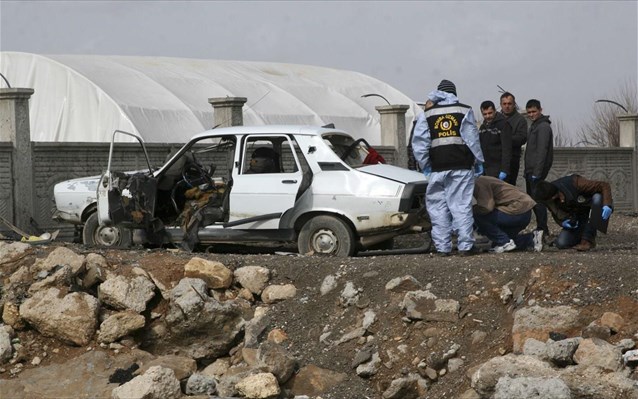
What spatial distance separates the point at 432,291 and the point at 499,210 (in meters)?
2.52

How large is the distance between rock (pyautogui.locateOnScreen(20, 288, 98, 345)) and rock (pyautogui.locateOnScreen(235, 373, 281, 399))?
1.91m

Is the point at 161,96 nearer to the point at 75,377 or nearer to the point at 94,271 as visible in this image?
the point at 94,271

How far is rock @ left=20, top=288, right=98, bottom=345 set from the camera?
1048 centimetres

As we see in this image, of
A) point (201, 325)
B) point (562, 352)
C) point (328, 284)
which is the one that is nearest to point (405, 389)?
point (562, 352)

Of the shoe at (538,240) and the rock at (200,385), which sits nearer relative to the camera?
the rock at (200,385)

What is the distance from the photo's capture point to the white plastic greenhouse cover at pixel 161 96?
27.9 metres

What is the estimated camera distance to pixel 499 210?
12594mm

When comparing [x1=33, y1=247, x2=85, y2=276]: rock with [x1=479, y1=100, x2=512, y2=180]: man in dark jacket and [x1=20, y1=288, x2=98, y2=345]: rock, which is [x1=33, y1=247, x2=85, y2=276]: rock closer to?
[x1=20, y1=288, x2=98, y2=345]: rock

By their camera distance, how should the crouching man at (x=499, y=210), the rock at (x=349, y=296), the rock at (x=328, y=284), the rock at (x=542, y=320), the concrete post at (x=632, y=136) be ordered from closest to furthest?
the rock at (x=542, y=320), the rock at (x=349, y=296), the rock at (x=328, y=284), the crouching man at (x=499, y=210), the concrete post at (x=632, y=136)

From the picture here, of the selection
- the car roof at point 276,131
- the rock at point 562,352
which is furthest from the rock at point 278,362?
the car roof at point 276,131

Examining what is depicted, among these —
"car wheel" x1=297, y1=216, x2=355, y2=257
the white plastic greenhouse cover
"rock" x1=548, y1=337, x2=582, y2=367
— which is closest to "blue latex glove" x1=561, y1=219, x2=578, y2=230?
"car wheel" x1=297, y1=216, x2=355, y2=257

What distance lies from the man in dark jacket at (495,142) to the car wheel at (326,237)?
8.15 ft

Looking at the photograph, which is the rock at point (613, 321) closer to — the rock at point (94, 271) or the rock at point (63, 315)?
the rock at point (63, 315)

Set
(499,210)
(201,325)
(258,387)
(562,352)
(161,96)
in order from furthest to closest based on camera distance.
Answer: (161,96) < (499,210) < (201,325) < (258,387) < (562,352)
